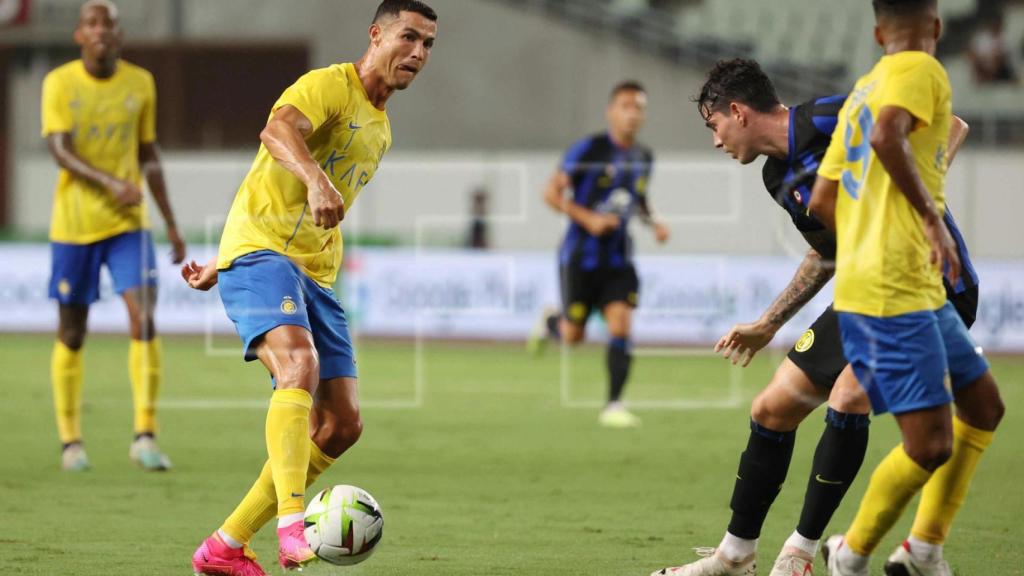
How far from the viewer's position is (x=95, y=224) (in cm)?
859

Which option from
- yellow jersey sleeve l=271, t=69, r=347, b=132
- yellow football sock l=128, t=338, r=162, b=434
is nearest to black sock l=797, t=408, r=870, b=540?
yellow jersey sleeve l=271, t=69, r=347, b=132

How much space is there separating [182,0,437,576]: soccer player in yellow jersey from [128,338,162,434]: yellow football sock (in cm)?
310

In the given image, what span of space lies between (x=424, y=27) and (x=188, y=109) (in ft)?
64.9

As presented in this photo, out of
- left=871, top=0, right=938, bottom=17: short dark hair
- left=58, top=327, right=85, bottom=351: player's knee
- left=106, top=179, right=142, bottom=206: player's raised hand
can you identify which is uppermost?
left=871, top=0, right=938, bottom=17: short dark hair

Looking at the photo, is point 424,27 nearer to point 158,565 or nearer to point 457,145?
point 158,565

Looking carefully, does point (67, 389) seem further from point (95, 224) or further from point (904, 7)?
point (904, 7)

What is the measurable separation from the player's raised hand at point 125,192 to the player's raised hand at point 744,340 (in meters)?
4.23

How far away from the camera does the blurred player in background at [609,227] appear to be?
11.1m

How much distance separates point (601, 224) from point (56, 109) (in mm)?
4005

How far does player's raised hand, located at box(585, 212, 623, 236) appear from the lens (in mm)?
10992

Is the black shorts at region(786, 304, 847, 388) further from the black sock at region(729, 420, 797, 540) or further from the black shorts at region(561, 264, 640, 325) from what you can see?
the black shorts at region(561, 264, 640, 325)

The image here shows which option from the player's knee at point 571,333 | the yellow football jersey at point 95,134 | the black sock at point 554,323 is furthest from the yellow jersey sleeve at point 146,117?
the black sock at point 554,323

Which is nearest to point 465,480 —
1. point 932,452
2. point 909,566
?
point 909,566

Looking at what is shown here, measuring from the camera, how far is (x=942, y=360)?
14.7ft
